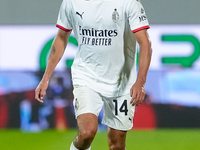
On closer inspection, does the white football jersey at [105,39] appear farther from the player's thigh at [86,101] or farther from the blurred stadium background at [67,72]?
the blurred stadium background at [67,72]

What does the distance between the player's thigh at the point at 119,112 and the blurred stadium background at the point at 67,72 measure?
2341 mm

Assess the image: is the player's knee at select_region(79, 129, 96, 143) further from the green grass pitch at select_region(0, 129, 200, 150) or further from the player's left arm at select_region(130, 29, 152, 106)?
the green grass pitch at select_region(0, 129, 200, 150)

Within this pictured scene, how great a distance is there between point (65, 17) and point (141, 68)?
82 cm

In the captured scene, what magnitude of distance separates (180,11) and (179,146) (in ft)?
6.59

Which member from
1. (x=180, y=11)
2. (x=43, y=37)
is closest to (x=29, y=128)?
(x=43, y=37)

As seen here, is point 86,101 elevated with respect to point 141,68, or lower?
lower

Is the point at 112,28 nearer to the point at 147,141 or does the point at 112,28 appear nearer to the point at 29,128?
the point at 147,141

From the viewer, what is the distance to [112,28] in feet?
11.9

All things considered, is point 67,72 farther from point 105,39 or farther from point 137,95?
point 137,95

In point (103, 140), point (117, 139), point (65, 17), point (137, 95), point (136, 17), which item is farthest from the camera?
point (103, 140)

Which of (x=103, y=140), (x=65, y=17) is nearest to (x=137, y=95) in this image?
(x=65, y=17)

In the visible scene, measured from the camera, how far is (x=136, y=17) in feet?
11.6

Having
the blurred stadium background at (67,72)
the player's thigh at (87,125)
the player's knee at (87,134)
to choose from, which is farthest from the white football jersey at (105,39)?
the blurred stadium background at (67,72)

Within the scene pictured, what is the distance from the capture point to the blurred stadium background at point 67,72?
625cm
